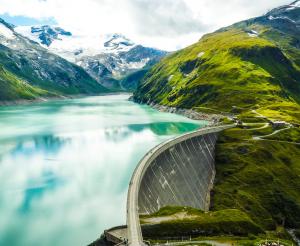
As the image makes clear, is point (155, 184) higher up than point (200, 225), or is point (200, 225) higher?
point (155, 184)

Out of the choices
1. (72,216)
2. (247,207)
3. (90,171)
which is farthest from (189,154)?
(72,216)

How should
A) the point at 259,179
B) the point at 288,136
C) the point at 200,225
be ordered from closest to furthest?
the point at 200,225 → the point at 259,179 → the point at 288,136

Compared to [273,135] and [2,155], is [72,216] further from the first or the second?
[273,135]

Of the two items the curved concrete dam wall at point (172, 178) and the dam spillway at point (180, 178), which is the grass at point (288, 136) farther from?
the dam spillway at point (180, 178)

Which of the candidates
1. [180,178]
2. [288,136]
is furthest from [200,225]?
[288,136]

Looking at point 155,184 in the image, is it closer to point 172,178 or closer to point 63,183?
point 172,178

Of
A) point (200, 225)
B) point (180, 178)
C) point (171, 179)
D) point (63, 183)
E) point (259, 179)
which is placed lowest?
point (259, 179)

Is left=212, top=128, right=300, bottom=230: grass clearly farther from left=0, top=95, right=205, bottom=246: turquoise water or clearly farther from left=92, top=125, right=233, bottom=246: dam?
left=0, top=95, right=205, bottom=246: turquoise water

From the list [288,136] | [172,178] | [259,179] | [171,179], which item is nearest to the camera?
[171,179]
